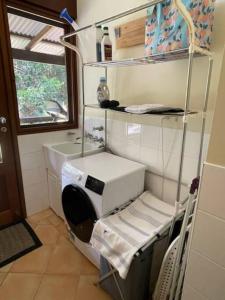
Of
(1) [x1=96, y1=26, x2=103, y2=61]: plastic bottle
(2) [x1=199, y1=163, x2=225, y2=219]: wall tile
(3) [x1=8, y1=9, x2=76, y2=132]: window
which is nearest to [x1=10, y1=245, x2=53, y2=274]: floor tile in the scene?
(3) [x1=8, y1=9, x2=76, y2=132]: window

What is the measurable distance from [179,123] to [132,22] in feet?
2.89

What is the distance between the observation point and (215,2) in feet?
3.46

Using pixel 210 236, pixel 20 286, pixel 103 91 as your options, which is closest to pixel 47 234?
pixel 20 286

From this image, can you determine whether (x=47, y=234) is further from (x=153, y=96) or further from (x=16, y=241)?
(x=153, y=96)

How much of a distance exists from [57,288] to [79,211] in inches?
23.7

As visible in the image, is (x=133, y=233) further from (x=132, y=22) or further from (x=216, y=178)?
(x=132, y=22)

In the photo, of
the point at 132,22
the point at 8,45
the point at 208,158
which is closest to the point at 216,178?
the point at 208,158

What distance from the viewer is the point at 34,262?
1.66 m

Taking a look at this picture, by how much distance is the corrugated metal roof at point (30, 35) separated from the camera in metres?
1.80

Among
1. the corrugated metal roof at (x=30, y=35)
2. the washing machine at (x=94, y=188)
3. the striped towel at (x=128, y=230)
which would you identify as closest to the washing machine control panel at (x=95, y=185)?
the washing machine at (x=94, y=188)

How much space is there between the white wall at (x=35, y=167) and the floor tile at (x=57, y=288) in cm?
89

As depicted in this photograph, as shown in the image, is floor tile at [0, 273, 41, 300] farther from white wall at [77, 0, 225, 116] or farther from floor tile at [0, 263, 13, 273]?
white wall at [77, 0, 225, 116]

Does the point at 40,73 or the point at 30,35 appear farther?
the point at 40,73

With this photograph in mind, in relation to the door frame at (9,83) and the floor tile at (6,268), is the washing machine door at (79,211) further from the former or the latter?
the door frame at (9,83)
